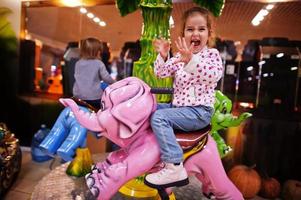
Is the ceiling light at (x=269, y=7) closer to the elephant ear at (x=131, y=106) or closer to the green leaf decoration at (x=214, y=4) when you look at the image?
the green leaf decoration at (x=214, y=4)

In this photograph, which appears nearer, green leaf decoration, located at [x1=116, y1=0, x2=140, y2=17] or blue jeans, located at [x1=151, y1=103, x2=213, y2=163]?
blue jeans, located at [x1=151, y1=103, x2=213, y2=163]

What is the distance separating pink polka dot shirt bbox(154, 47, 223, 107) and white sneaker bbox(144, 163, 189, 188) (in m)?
0.17

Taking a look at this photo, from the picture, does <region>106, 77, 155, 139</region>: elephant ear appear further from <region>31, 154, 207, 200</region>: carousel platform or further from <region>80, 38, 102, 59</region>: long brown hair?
<region>80, 38, 102, 59</region>: long brown hair

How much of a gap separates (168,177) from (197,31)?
15.3 inches

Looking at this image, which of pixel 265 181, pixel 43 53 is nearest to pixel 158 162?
pixel 265 181

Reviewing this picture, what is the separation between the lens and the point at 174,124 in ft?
2.33

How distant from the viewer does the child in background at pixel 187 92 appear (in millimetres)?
680

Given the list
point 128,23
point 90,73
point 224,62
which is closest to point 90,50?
point 90,73

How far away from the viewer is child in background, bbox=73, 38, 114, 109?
116cm

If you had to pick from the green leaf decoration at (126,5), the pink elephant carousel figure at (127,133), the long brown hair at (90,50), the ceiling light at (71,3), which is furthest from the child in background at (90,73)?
the ceiling light at (71,3)

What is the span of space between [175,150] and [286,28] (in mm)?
1588

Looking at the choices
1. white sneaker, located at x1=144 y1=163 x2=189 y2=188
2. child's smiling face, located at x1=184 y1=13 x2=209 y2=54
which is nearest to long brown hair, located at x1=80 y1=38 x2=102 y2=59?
child's smiling face, located at x1=184 y1=13 x2=209 y2=54

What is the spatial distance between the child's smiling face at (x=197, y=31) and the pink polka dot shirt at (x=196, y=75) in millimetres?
20

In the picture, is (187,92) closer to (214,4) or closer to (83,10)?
(214,4)
